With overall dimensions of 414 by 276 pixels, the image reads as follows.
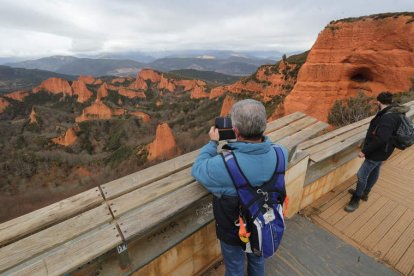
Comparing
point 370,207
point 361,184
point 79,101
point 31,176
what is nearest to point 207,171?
point 361,184

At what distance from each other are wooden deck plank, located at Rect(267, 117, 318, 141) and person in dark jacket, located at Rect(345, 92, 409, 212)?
703 mm

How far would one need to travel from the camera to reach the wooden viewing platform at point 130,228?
108cm

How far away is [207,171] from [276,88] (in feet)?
111

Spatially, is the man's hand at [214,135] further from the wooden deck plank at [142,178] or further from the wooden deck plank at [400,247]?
the wooden deck plank at [400,247]

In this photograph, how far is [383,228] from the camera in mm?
2715

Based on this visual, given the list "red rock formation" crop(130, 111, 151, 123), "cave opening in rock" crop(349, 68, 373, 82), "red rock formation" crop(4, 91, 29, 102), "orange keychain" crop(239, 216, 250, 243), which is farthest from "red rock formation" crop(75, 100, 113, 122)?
"orange keychain" crop(239, 216, 250, 243)

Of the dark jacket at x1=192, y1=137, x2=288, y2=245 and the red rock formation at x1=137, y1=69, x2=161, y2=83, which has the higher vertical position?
the dark jacket at x1=192, y1=137, x2=288, y2=245

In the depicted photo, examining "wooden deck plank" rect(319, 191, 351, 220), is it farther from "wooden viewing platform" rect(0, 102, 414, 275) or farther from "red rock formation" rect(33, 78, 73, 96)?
"red rock formation" rect(33, 78, 73, 96)

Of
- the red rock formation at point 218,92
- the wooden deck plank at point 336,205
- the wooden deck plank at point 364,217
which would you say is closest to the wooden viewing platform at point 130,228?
the wooden deck plank at point 336,205

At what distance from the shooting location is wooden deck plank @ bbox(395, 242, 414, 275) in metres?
2.23

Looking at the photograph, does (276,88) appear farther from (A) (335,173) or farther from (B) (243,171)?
(B) (243,171)

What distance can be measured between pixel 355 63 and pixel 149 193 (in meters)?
22.3

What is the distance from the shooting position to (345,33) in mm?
18391

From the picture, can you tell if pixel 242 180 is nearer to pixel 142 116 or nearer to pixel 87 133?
pixel 87 133
